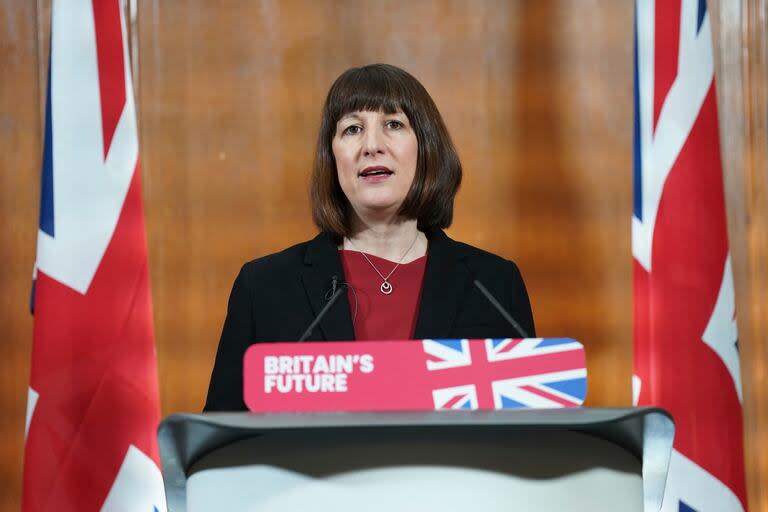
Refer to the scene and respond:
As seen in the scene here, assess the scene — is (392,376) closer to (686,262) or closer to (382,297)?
(382,297)

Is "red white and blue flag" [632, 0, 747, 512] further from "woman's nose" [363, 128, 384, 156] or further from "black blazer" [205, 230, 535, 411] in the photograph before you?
"woman's nose" [363, 128, 384, 156]

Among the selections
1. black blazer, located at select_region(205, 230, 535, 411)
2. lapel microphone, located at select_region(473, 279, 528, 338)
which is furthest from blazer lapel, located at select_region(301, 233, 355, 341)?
lapel microphone, located at select_region(473, 279, 528, 338)

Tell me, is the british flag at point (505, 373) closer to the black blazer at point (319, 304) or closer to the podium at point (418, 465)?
the podium at point (418, 465)

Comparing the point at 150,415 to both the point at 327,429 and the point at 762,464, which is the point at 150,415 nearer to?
the point at 327,429

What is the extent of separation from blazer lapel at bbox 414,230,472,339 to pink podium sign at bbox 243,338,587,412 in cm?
64

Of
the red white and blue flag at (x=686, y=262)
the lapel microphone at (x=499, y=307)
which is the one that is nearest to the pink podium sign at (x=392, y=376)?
the lapel microphone at (x=499, y=307)

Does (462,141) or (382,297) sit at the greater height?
(462,141)

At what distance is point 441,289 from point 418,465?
0.79 m

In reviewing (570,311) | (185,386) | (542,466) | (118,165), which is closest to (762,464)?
(570,311)

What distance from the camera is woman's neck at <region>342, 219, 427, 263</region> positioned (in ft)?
5.71

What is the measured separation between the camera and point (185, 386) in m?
2.89

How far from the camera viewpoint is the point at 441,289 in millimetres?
1635

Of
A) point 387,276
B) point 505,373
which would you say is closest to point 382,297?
point 387,276

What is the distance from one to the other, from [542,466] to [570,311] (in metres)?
2.08
